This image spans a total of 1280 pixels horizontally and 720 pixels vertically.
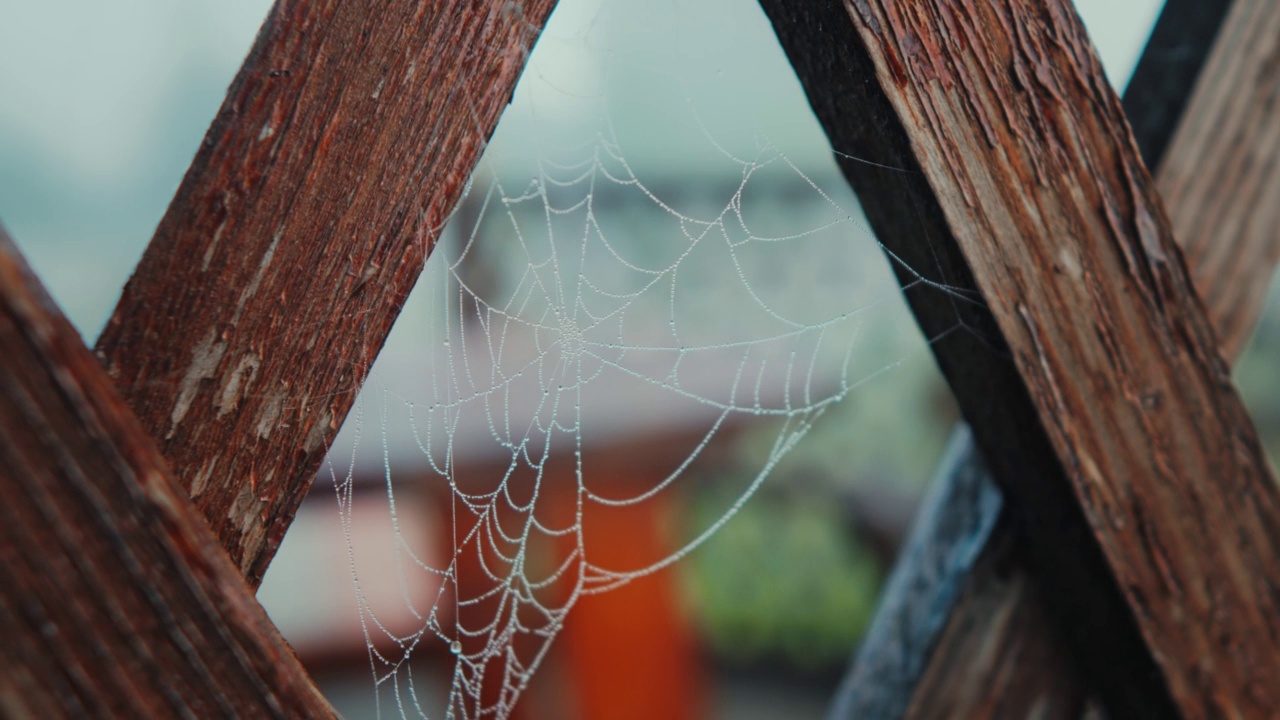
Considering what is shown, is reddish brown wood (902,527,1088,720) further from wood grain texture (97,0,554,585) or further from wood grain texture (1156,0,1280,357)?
wood grain texture (97,0,554,585)

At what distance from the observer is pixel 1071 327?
1.84 ft

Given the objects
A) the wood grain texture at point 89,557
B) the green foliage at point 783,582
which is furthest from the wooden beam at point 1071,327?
the green foliage at point 783,582

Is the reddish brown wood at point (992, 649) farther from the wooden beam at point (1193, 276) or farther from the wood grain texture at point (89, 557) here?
the wood grain texture at point (89, 557)

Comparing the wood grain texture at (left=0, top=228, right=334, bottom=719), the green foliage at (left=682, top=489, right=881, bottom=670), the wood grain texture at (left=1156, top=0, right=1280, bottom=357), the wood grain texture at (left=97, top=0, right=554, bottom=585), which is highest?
the wood grain texture at (left=1156, top=0, right=1280, bottom=357)

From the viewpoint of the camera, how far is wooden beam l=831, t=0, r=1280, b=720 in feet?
2.15

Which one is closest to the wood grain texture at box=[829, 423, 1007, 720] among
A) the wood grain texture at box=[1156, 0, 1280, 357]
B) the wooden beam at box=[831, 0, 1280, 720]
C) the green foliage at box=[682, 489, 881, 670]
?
the wooden beam at box=[831, 0, 1280, 720]

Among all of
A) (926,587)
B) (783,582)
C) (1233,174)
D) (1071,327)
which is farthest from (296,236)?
(783,582)

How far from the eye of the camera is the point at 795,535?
3.36 m

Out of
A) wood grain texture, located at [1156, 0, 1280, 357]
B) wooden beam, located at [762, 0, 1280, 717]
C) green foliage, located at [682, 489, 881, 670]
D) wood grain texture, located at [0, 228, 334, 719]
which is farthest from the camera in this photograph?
green foliage, located at [682, 489, 881, 670]

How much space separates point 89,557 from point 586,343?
0.67 metres

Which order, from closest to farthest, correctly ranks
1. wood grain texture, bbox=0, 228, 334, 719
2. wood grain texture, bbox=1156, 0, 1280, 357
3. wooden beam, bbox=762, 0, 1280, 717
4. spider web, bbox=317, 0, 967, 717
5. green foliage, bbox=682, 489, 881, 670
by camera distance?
1. wood grain texture, bbox=0, 228, 334, 719
2. wooden beam, bbox=762, 0, 1280, 717
3. wood grain texture, bbox=1156, 0, 1280, 357
4. spider web, bbox=317, 0, 967, 717
5. green foliage, bbox=682, 489, 881, 670

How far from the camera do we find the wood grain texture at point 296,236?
0.36m

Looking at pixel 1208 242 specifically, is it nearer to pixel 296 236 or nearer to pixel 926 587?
pixel 926 587

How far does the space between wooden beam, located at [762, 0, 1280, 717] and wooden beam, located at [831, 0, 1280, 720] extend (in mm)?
38
